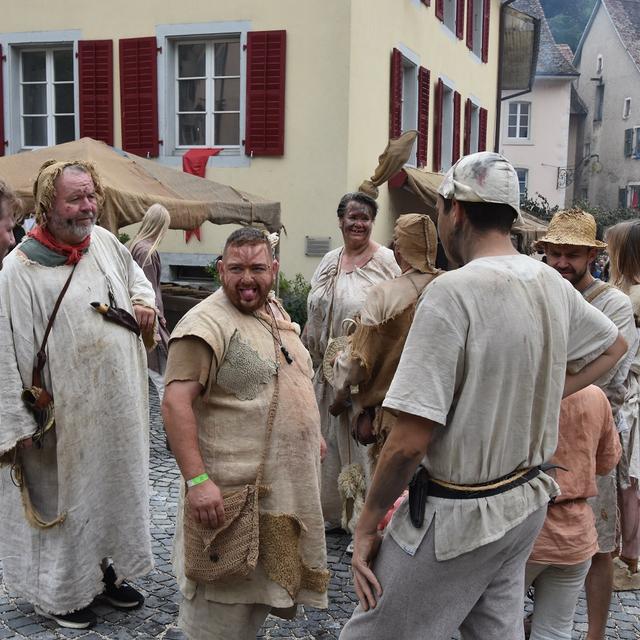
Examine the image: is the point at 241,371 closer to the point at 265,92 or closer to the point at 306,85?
the point at 306,85

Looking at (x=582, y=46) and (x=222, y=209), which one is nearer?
(x=222, y=209)

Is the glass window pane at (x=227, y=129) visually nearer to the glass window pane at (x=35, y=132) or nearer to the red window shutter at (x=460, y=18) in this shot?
the glass window pane at (x=35, y=132)

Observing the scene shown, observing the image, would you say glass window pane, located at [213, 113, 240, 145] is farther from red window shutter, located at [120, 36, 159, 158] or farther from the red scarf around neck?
the red scarf around neck

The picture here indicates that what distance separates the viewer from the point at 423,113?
14.9 meters

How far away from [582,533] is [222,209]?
6.45 m

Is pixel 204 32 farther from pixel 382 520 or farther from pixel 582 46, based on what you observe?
pixel 582 46

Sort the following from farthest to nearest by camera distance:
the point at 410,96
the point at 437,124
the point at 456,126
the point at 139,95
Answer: the point at 456,126 → the point at 437,124 → the point at 410,96 → the point at 139,95

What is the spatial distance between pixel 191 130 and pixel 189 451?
33.8 feet

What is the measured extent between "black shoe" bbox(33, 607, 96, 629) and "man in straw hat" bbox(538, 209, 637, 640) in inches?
84.6

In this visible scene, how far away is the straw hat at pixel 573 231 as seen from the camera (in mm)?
3486

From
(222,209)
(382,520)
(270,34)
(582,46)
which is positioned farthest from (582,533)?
(582,46)

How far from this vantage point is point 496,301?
202cm

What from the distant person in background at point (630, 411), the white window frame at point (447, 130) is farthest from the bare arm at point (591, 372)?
the white window frame at point (447, 130)

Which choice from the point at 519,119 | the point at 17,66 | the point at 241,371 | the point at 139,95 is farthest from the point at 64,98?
the point at 519,119
